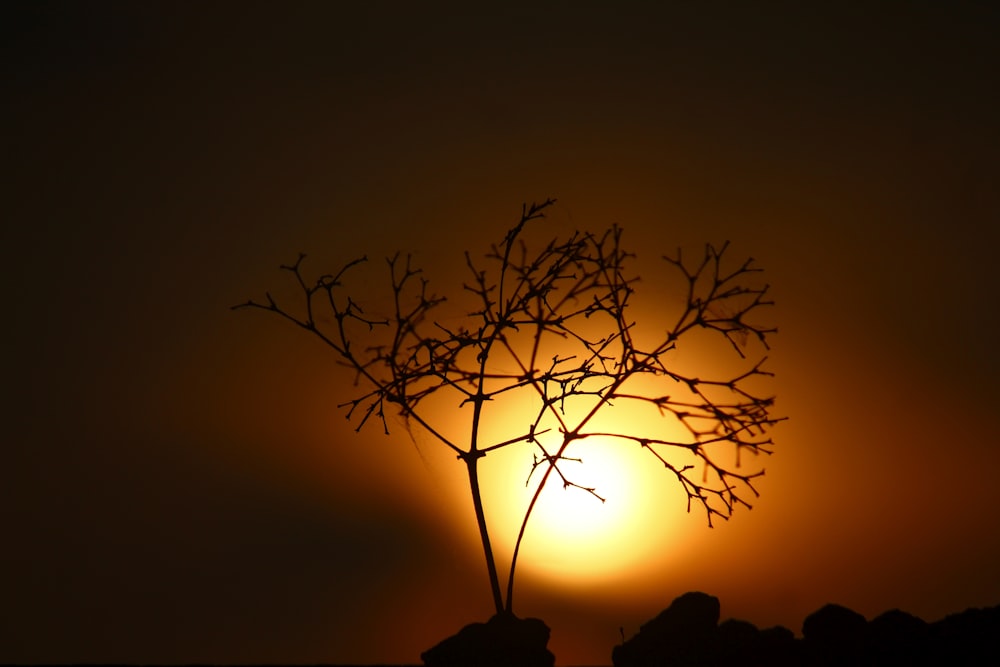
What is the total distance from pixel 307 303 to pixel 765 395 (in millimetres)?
922

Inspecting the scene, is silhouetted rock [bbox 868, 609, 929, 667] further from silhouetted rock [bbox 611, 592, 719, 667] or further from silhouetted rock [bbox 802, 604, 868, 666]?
silhouetted rock [bbox 611, 592, 719, 667]

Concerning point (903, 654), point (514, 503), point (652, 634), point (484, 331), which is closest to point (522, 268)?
point (484, 331)

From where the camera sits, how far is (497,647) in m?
1.86

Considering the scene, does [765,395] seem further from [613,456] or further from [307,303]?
[307,303]

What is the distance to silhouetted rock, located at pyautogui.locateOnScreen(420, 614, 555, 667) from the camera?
6.07 feet

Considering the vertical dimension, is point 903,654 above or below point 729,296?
below

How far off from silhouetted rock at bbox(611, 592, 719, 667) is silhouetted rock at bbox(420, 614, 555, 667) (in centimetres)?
14

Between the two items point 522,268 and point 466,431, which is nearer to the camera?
point 522,268

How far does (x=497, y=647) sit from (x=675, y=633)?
11.6 inches

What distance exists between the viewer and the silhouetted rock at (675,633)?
1.86 metres

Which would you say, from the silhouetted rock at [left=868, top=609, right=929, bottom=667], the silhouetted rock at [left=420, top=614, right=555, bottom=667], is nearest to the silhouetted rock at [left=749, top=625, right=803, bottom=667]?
the silhouetted rock at [left=868, top=609, right=929, bottom=667]

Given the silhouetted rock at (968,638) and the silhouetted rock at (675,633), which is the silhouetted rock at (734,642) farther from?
the silhouetted rock at (968,638)

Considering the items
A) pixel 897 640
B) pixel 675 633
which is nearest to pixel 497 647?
pixel 675 633

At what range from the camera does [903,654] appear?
1687 mm
